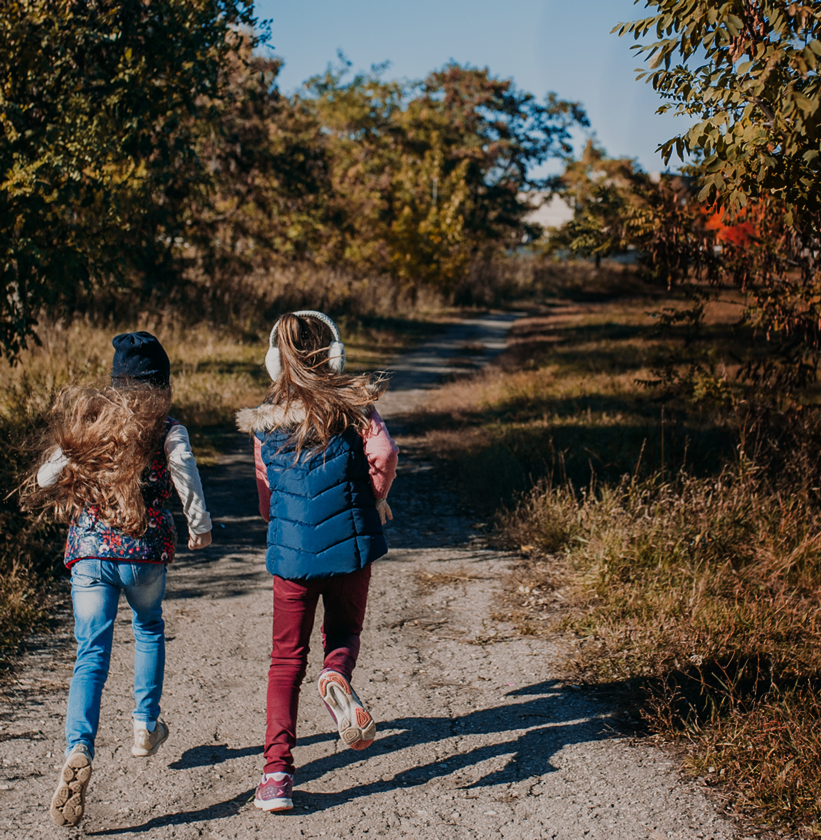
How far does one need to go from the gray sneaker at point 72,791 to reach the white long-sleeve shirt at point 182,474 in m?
0.83

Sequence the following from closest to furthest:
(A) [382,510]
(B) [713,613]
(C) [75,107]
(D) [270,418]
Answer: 1. (D) [270,418]
2. (A) [382,510]
3. (B) [713,613]
4. (C) [75,107]

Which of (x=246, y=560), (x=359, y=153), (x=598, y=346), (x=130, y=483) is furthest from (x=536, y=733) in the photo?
(x=359, y=153)

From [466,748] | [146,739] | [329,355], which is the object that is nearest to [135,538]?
[146,739]

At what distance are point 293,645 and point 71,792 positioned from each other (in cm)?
85

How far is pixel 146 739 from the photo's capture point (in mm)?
3133

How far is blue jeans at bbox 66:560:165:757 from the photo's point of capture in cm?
284

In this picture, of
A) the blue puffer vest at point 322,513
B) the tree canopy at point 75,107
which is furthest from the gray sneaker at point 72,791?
the tree canopy at point 75,107

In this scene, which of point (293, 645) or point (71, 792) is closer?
point (71, 792)

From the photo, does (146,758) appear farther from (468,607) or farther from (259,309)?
(259,309)

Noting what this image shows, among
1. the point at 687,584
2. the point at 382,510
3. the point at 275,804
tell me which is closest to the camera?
the point at 275,804

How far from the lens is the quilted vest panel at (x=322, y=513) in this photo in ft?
9.62

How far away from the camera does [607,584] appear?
4.79 metres

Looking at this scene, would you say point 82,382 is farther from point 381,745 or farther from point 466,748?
point 466,748

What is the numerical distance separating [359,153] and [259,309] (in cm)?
1196
